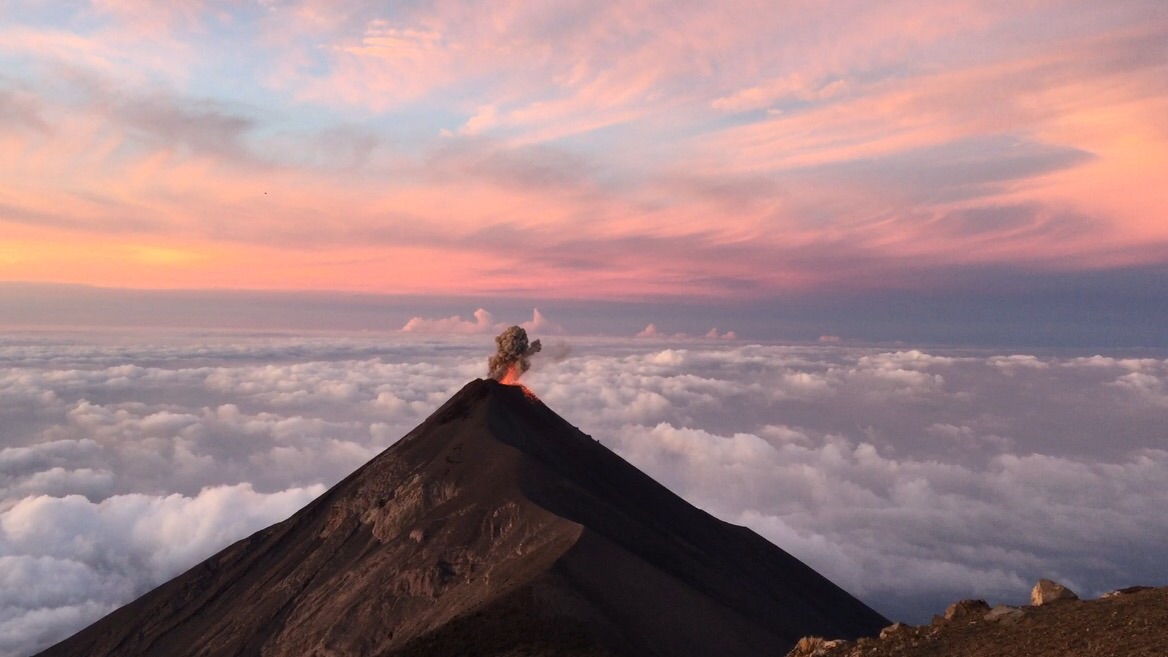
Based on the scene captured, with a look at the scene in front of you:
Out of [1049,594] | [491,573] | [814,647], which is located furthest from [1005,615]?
[491,573]

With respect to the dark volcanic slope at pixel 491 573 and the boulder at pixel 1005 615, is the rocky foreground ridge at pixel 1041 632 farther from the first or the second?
the dark volcanic slope at pixel 491 573

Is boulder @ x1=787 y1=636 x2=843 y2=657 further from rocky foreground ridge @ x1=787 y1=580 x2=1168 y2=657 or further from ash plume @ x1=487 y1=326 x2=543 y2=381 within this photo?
ash plume @ x1=487 y1=326 x2=543 y2=381

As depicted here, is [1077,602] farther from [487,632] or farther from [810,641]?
[487,632]

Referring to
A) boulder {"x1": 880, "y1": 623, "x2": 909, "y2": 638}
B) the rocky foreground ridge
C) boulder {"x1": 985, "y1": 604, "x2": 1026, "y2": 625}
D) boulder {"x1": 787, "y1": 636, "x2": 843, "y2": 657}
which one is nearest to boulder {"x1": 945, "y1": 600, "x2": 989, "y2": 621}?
the rocky foreground ridge

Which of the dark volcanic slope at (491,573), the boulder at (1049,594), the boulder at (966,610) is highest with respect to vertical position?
the boulder at (1049,594)

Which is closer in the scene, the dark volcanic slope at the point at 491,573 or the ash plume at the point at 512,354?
the dark volcanic slope at the point at 491,573

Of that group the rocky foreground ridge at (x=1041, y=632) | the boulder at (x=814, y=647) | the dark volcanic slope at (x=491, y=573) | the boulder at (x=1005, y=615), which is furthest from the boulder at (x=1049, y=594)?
the dark volcanic slope at (x=491, y=573)

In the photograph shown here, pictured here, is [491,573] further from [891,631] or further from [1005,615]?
[1005,615]
